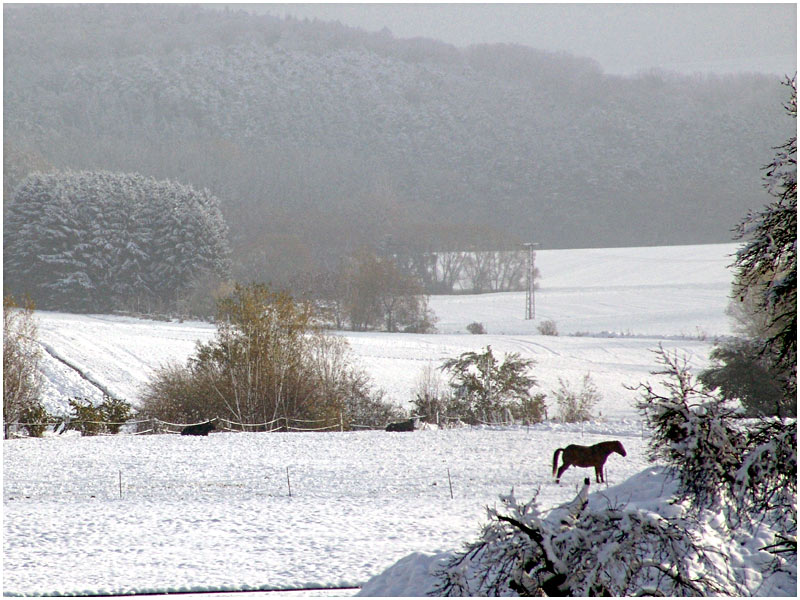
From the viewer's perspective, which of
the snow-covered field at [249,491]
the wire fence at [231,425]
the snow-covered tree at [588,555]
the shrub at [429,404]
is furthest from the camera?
the shrub at [429,404]

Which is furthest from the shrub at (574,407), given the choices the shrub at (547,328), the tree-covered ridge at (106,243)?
the tree-covered ridge at (106,243)

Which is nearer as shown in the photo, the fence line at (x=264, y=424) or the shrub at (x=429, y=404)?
the fence line at (x=264, y=424)

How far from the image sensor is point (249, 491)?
17172 mm

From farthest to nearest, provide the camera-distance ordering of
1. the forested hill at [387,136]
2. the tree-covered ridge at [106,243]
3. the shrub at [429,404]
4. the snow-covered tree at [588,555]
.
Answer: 1. the forested hill at [387,136]
2. the tree-covered ridge at [106,243]
3. the shrub at [429,404]
4. the snow-covered tree at [588,555]

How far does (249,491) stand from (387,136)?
14661 centimetres

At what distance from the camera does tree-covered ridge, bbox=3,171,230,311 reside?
204 ft

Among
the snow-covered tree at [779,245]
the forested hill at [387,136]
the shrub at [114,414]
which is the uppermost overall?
the forested hill at [387,136]

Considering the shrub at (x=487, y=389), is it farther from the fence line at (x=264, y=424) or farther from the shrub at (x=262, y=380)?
the shrub at (x=262, y=380)

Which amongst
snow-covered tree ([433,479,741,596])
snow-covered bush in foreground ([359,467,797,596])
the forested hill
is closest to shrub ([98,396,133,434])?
snow-covered bush in foreground ([359,467,797,596])

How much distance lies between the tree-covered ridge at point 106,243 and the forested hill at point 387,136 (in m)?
12.9

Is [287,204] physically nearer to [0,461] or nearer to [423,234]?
[423,234]

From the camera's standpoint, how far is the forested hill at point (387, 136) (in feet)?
383

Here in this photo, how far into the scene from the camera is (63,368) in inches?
1299

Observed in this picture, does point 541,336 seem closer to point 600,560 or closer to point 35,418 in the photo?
point 35,418
